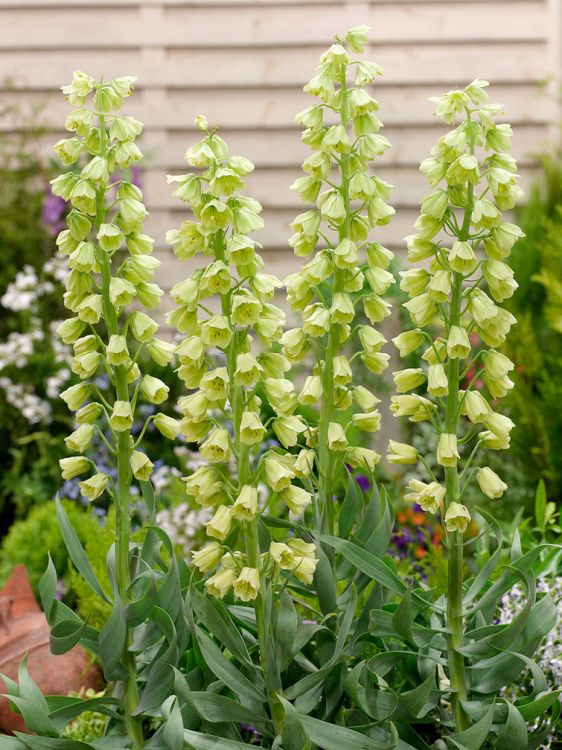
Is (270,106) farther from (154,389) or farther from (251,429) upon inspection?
(251,429)

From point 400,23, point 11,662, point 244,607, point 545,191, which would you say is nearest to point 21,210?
point 400,23

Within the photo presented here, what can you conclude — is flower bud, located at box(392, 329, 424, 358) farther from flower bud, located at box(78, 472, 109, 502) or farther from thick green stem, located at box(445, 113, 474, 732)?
flower bud, located at box(78, 472, 109, 502)

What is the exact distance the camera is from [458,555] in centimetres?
152

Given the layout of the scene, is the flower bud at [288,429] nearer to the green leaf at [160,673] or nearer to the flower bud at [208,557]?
the flower bud at [208,557]

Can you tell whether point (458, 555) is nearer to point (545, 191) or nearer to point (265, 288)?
point (265, 288)

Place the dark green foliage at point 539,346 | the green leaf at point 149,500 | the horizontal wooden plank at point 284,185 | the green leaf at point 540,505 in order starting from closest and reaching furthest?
1. the green leaf at point 149,500
2. the green leaf at point 540,505
3. the dark green foliage at point 539,346
4. the horizontal wooden plank at point 284,185

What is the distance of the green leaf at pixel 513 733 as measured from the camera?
56.0 inches

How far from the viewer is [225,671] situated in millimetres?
1447

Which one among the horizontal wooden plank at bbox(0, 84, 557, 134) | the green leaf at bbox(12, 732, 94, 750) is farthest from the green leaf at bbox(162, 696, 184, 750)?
the horizontal wooden plank at bbox(0, 84, 557, 134)

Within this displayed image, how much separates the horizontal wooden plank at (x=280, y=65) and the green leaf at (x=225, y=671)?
3.57m

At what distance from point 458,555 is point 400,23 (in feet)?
12.0

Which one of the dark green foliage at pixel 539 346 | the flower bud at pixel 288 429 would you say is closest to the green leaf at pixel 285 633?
the flower bud at pixel 288 429

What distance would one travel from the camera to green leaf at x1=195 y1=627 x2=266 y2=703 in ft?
4.70

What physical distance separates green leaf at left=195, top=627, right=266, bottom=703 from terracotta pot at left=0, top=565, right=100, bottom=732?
771 mm
